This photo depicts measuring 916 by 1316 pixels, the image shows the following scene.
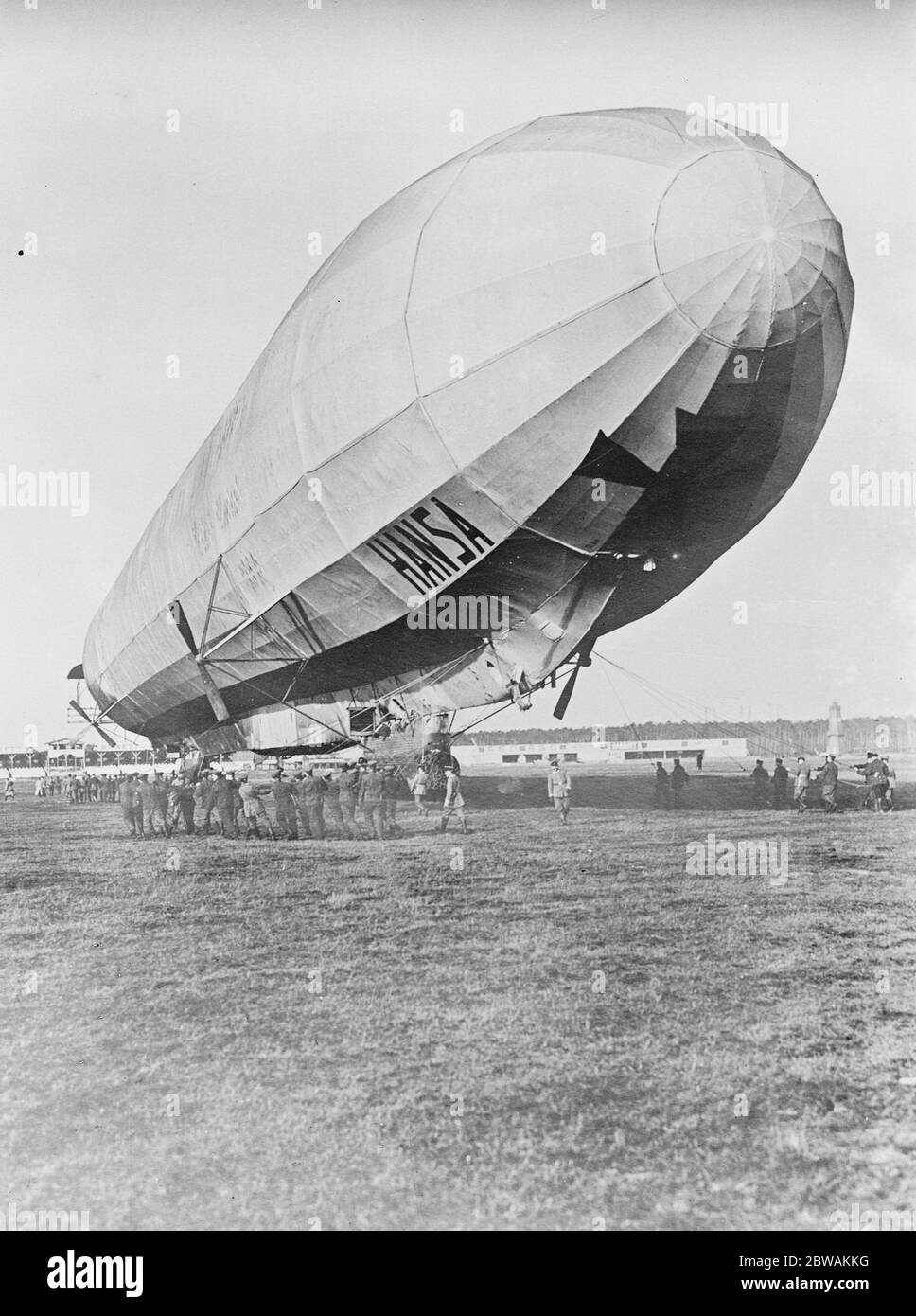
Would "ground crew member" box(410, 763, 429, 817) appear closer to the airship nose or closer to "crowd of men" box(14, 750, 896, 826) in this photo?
"crowd of men" box(14, 750, 896, 826)

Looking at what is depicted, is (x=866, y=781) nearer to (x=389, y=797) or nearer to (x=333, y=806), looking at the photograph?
(x=389, y=797)

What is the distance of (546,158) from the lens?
7.31 meters

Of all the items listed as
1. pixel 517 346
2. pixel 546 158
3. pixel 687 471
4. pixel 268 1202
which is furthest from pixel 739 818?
pixel 268 1202

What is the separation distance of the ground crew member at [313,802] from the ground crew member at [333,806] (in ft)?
0.69

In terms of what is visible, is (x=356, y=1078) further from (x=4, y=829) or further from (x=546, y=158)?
(x=4, y=829)

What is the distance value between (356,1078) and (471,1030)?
815 mm

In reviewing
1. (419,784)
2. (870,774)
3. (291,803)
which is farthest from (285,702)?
(870,774)

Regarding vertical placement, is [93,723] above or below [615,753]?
above

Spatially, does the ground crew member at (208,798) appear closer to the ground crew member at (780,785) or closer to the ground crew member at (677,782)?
the ground crew member at (677,782)

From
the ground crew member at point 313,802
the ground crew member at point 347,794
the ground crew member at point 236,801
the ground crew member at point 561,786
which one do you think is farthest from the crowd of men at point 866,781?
the ground crew member at point 236,801

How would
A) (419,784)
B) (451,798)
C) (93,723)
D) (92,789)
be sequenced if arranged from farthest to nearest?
(92,789) → (93,723) → (419,784) → (451,798)

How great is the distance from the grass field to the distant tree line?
38195 mm

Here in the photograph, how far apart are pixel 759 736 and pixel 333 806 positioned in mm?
39795

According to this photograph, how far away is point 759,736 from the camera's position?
49875mm
